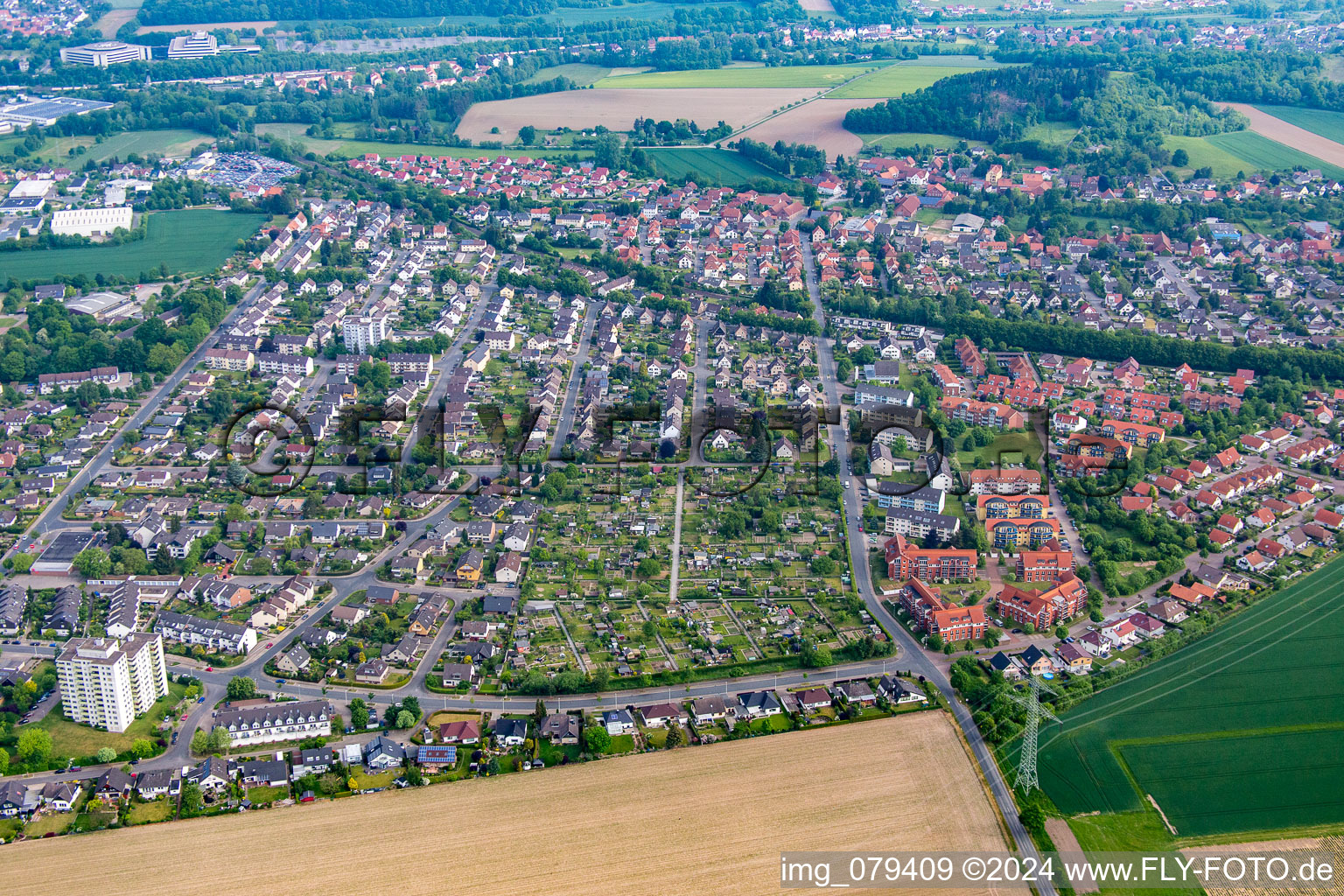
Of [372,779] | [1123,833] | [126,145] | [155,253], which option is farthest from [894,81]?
[372,779]

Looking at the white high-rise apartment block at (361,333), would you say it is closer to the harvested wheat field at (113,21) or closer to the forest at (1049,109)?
the forest at (1049,109)

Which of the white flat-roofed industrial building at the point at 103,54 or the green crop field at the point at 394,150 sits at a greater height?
the white flat-roofed industrial building at the point at 103,54

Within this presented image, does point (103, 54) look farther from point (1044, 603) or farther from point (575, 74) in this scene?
point (1044, 603)

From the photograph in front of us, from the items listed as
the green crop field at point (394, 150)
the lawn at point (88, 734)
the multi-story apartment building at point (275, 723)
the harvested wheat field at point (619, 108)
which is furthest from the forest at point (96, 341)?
the harvested wheat field at point (619, 108)

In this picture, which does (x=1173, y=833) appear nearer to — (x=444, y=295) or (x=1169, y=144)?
(x=444, y=295)

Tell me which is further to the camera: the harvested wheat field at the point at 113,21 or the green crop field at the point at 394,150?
the harvested wheat field at the point at 113,21
